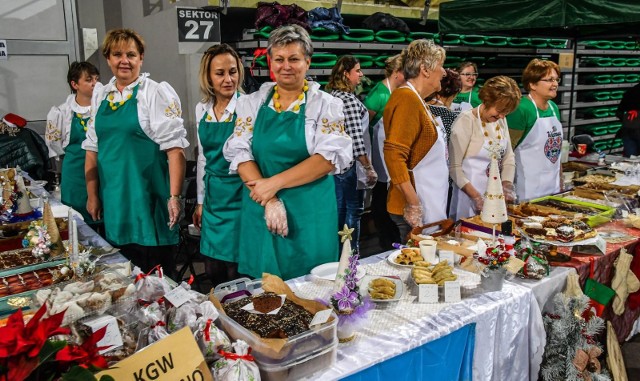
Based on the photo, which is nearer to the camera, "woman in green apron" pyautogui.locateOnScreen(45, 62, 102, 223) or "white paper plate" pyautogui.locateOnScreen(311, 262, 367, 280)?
"white paper plate" pyautogui.locateOnScreen(311, 262, 367, 280)

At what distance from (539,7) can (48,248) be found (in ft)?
12.9

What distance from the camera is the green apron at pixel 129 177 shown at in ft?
8.53

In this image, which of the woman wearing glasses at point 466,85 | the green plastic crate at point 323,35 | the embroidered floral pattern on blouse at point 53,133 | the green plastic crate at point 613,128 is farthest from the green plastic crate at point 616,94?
the embroidered floral pattern on blouse at point 53,133

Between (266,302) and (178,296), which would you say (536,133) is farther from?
(178,296)

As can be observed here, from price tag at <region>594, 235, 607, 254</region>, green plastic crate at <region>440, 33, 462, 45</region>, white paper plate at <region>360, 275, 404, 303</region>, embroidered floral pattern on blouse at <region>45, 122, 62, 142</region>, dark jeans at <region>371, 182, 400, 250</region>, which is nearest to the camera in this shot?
white paper plate at <region>360, 275, 404, 303</region>

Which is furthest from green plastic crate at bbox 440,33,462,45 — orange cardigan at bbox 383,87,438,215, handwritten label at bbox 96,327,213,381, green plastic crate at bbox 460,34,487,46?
handwritten label at bbox 96,327,213,381

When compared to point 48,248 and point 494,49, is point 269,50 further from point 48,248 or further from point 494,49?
point 494,49

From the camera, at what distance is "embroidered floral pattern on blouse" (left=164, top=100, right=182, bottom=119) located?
2.63 m

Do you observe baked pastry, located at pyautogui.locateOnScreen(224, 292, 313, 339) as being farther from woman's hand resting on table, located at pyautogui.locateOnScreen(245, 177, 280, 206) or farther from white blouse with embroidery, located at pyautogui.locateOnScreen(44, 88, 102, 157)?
white blouse with embroidery, located at pyautogui.locateOnScreen(44, 88, 102, 157)

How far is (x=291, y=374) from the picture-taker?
1356mm

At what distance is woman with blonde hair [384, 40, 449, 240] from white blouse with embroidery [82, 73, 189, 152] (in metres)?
1.06

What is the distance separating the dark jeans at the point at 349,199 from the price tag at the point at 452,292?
2.33m

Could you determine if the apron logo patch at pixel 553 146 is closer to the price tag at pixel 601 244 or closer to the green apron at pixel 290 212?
the price tag at pixel 601 244

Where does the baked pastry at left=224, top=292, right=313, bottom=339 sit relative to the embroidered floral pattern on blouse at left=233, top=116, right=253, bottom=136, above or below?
below
